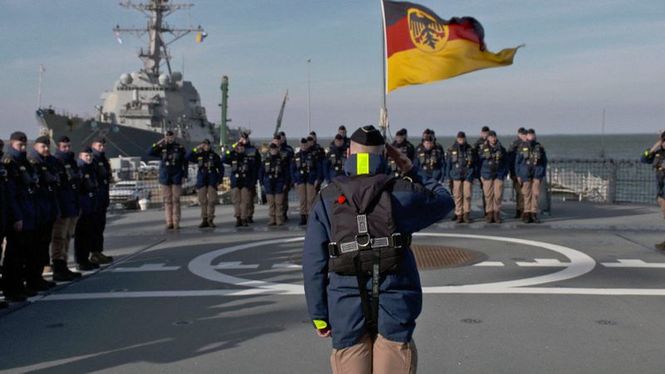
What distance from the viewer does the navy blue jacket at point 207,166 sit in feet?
43.1

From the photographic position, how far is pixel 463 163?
13.6 m

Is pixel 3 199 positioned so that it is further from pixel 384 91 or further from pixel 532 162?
pixel 532 162

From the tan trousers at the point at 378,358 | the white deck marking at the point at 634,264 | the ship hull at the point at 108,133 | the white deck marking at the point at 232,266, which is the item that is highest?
the ship hull at the point at 108,133

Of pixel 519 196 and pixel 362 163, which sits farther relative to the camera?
pixel 519 196

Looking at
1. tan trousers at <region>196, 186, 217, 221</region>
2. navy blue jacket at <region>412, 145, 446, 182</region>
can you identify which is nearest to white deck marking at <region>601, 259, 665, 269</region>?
navy blue jacket at <region>412, 145, 446, 182</region>

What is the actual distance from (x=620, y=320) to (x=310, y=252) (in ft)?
12.9

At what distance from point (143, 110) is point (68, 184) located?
1733 inches

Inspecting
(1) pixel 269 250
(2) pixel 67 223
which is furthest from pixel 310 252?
(1) pixel 269 250

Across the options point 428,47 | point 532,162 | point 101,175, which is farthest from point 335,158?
point 101,175

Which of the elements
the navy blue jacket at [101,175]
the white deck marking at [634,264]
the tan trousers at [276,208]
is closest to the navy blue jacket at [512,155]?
the tan trousers at [276,208]

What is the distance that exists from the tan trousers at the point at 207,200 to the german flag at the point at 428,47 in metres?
5.17

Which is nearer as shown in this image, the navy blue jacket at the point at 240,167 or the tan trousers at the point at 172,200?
the tan trousers at the point at 172,200

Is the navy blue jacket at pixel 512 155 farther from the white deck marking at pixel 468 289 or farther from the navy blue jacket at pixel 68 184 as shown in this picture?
the navy blue jacket at pixel 68 184

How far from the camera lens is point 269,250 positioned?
10281 mm
